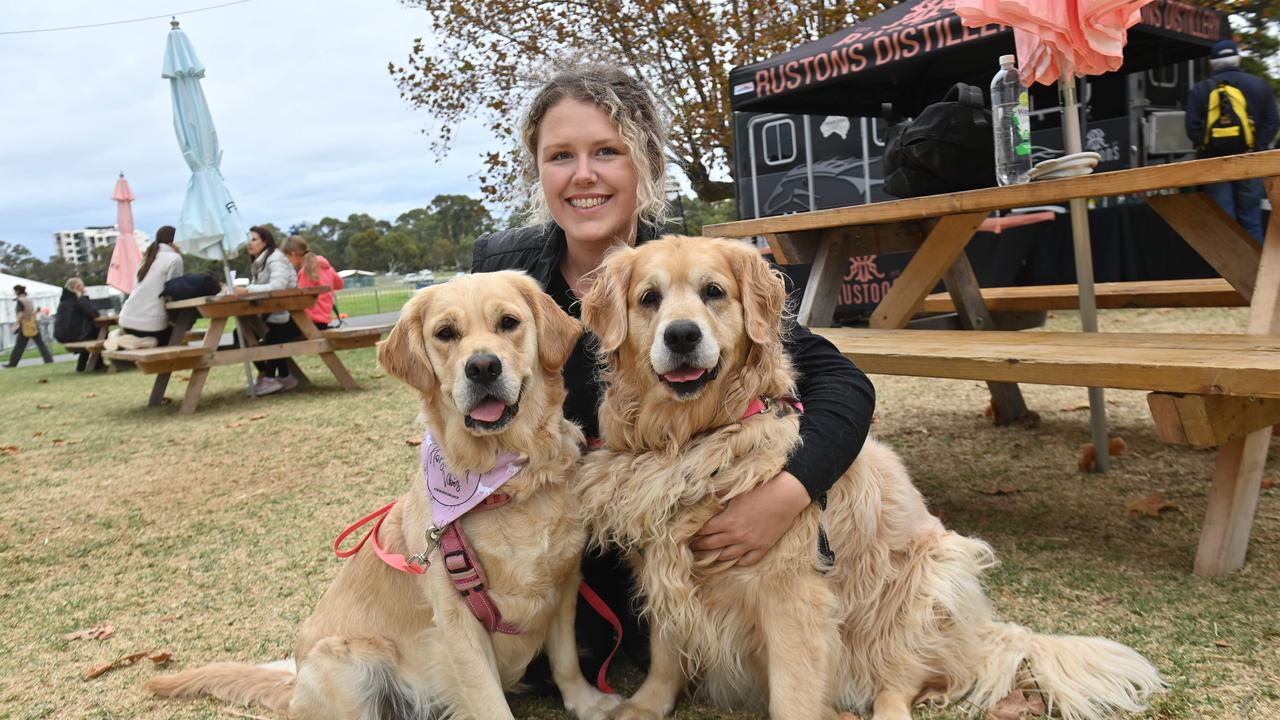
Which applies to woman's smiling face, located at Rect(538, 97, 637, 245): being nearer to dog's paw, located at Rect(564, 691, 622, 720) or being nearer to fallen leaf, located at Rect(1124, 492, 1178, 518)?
dog's paw, located at Rect(564, 691, 622, 720)

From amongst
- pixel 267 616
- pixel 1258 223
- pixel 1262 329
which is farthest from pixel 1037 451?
pixel 1258 223

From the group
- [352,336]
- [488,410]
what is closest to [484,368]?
[488,410]

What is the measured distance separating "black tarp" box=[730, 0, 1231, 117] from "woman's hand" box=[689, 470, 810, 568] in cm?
404

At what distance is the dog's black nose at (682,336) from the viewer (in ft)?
7.03

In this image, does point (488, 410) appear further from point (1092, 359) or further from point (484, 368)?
point (1092, 359)

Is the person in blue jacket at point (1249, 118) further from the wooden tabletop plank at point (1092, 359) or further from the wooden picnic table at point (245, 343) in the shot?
the wooden picnic table at point (245, 343)

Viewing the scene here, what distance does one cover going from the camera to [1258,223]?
7.79 metres

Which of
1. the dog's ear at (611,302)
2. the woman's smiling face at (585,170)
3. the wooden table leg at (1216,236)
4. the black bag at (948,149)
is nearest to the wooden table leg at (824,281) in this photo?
the black bag at (948,149)

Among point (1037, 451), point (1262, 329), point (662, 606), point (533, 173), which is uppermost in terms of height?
point (533, 173)

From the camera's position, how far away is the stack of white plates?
3.35m

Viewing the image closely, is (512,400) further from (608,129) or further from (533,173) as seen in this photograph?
(533,173)

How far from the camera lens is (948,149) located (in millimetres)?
3969

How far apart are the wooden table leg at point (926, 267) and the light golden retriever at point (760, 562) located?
189cm

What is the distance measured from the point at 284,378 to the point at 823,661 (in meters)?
8.87
